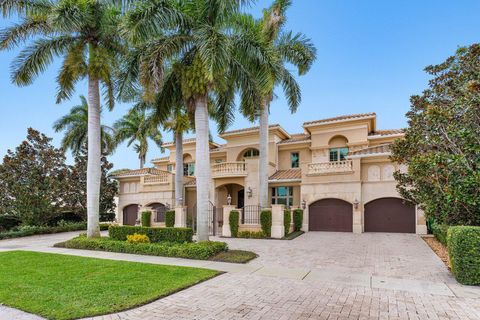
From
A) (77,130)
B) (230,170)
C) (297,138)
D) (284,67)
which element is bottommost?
(230,170)

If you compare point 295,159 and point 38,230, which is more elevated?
point 295,159

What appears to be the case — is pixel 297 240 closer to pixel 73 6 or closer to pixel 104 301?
pixel 104 301

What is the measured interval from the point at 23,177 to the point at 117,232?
12.9 metres

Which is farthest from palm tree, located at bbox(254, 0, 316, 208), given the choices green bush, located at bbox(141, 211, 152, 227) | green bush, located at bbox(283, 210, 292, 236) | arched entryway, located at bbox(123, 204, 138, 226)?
arched entryway, located at bbox(123, 204, 138, 226)

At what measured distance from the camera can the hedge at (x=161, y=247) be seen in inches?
443

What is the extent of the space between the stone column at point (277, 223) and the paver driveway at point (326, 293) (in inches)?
230

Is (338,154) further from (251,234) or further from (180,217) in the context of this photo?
(180,217)

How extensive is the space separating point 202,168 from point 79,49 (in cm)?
895

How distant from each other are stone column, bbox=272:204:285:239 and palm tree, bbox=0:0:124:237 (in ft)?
31.4

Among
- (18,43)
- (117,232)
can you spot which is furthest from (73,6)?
(117,232)

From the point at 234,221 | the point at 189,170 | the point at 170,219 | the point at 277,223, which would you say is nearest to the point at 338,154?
the point at 277,223

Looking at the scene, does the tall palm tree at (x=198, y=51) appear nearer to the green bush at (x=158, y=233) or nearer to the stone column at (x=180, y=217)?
the green bush at (x=158, y=233)

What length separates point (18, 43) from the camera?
1427 cm

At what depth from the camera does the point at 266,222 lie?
17.9 m
